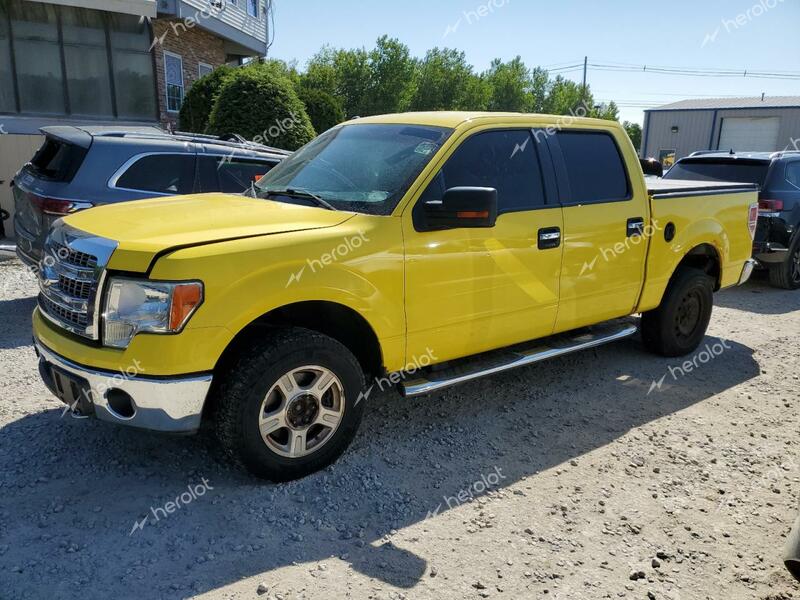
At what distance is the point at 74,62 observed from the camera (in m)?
15.4

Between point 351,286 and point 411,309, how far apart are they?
0.45 metres

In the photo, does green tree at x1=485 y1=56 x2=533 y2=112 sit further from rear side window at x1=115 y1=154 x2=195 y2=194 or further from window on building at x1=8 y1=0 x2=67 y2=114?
rear side window at x1=115 y1=154 x2=195 y2=194

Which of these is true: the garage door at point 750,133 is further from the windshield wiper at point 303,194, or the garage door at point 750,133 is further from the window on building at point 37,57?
the windshield wiper at point 303,194

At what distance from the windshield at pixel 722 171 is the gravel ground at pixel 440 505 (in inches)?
204

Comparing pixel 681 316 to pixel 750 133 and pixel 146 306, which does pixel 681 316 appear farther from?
pixel 750 133

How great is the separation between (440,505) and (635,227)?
9.06 ft

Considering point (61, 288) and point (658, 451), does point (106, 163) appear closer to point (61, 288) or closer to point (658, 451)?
point (61, 288)

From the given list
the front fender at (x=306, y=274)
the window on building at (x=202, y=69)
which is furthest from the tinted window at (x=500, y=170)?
the window on building at (x=202, y=69)

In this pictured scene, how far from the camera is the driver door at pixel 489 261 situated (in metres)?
3.75

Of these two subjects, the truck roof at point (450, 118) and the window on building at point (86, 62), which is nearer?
the truck roof at point (450, 118)

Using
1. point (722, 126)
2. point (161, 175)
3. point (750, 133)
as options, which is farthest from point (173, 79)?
point (750, 133)

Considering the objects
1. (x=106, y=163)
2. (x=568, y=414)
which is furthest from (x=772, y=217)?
(x=106, y=163)

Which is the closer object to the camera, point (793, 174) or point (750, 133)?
point (793, 174)

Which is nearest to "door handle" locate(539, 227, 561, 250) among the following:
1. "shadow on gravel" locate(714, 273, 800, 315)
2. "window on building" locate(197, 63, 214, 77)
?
"shadow on gravel" locate(714, 273, 800, 315)
